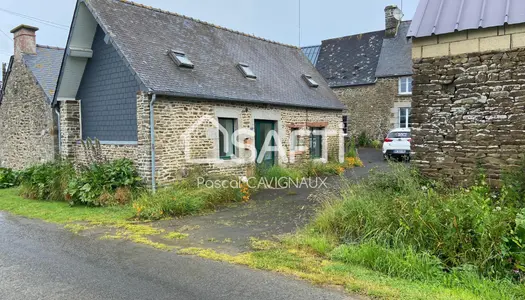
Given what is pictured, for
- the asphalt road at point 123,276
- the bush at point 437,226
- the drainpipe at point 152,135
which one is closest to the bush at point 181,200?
the drainpipe at point 152,135

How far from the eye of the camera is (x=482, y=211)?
5004 mm

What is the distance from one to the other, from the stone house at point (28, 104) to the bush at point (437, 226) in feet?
38.9

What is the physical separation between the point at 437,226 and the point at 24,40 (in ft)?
58.5

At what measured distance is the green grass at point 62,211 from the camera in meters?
8.30

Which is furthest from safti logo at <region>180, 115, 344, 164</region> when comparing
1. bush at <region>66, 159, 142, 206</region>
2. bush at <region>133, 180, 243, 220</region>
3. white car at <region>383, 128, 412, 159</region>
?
white car at <region>383, 128, 412, 159</region>

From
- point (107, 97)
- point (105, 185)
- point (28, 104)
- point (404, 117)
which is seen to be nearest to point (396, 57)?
point (404, 117)

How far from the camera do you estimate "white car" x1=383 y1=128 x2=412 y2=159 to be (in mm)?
17922

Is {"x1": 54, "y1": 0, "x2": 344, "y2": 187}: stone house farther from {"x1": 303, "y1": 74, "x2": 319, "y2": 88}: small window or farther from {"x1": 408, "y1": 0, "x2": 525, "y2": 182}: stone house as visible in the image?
{"x1": 408, "y1": 0, "x2": 525, "y2": 182}: stone house

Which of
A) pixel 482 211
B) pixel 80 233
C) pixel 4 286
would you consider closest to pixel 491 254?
pixel 482 211

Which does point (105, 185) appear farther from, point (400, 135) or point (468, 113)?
point (400, 135)

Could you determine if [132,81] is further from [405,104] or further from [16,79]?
[405,104]

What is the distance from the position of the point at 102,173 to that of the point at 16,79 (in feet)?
31.9

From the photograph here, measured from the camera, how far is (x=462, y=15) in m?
7.25

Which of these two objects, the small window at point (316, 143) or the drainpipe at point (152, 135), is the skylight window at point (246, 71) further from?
the drainpipe at point (152, 135)
